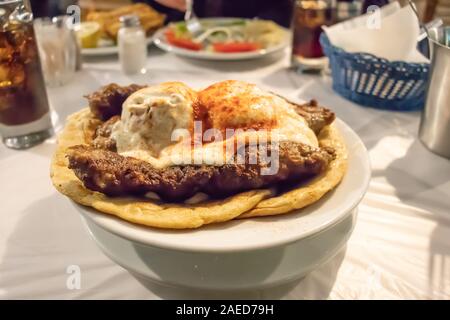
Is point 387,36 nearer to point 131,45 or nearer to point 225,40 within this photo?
point 225,40

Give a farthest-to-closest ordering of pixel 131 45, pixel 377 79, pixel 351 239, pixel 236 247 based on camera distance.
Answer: pixel 131 45
pixel 377 79
pixel 351 239
pixel 236 247

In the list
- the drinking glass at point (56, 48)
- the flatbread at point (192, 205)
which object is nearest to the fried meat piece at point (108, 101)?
the flatbread at point (192, 205)

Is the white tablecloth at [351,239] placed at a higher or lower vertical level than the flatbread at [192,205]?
lower

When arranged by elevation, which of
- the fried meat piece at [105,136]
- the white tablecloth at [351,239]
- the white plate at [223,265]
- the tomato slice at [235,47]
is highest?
the fried meat piece at [105,136]

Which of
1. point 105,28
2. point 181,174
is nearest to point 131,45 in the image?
point 105,28

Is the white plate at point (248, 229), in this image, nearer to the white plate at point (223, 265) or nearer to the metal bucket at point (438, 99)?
the white plate at point (223, 265)

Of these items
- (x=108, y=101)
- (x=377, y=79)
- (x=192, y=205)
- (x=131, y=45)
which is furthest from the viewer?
(x=131, y=45)

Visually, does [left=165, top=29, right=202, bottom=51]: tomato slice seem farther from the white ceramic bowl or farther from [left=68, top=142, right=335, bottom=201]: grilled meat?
the white ceramic bowl

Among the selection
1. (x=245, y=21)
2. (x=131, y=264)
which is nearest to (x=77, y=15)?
(x=245, y=21)
